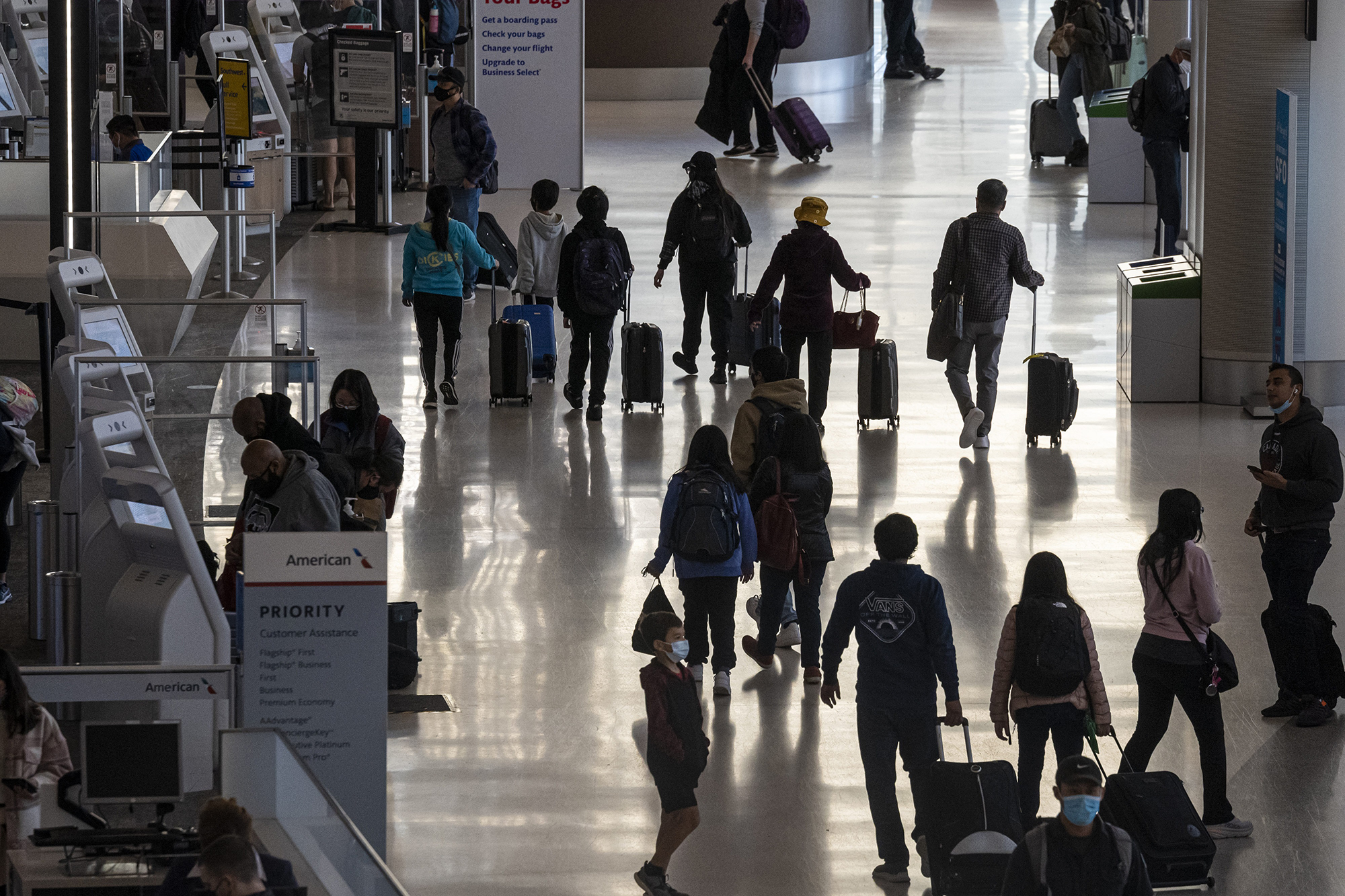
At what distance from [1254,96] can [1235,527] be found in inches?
135

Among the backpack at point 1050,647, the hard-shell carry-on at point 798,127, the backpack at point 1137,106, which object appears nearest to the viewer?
the backpack at point 1050,647

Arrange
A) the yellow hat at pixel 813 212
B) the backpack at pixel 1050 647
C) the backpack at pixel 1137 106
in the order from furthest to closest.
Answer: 1. the backpack at pixel 1137 106
2. the yellow hat at pixel 813 212
3. the backpack at pixel 1050 647

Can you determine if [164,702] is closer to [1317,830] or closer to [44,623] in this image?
[44,623]

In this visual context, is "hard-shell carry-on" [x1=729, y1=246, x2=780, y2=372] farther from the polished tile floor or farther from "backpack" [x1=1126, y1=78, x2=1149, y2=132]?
"backpack" [x1=1126, y1=78, x2=1149, y2=132]

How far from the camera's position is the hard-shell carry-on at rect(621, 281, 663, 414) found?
12508 mm

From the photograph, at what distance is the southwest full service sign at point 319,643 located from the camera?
19.4 feet

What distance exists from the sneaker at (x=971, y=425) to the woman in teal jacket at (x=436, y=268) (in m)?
3.25

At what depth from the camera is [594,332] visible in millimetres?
12242

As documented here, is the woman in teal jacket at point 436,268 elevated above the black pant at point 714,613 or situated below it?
above

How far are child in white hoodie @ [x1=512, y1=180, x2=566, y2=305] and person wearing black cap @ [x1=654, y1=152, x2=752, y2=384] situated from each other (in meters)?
0.81

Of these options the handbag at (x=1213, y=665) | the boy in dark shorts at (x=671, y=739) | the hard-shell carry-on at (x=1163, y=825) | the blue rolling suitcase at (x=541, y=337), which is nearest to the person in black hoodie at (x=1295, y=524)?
the handbag at (x=1213, y=665)

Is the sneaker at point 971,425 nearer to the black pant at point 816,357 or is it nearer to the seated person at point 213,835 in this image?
the black pant at point 816,357

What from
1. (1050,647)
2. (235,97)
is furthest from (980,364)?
(235,97)

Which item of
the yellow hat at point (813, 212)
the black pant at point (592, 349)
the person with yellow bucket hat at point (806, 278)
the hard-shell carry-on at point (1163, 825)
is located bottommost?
the hard-shell carry-on at point (1163, 825)
